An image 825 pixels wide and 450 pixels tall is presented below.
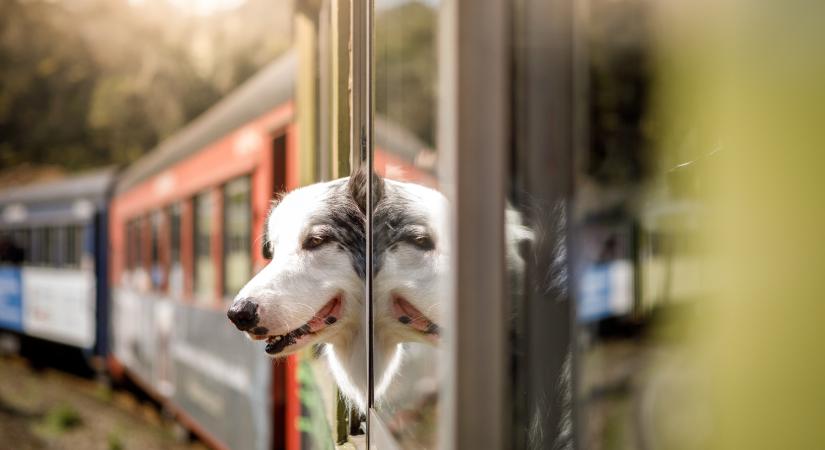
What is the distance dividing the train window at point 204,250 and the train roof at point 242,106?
40 centimetres

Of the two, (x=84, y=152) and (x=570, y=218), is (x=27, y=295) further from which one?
(x=84, y=152)

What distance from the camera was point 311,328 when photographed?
175cm

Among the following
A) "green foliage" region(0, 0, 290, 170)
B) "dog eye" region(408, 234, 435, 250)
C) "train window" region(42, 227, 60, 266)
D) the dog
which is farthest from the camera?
"green foliage" region(0, 0, 290, 170)

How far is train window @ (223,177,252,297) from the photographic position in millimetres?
4285

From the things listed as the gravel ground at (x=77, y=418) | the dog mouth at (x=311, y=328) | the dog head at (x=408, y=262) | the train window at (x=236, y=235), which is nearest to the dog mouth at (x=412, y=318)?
the dog head at (x=408, y=262)

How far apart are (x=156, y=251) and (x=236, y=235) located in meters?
2.74

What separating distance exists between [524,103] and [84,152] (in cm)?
2923

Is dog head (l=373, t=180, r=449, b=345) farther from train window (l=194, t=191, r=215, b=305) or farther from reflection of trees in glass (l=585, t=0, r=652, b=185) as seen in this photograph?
train window (l=194, t=191, r=215, b=305)

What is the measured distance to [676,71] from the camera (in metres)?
0.77

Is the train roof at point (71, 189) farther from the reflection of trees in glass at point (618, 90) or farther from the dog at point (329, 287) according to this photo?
the reflection of trees in glass at point (618, 90)

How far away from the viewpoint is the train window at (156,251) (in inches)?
262

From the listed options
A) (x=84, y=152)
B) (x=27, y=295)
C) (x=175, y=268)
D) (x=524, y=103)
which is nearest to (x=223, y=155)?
(x=175, y=268)

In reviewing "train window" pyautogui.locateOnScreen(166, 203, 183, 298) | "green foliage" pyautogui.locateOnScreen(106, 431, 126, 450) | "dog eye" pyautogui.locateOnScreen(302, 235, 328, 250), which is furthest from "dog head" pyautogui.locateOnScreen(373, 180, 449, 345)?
"green foliage" pyautogui.locateOnScreen(106, 431, 126, 450)

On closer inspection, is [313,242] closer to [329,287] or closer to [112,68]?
[329,287]
